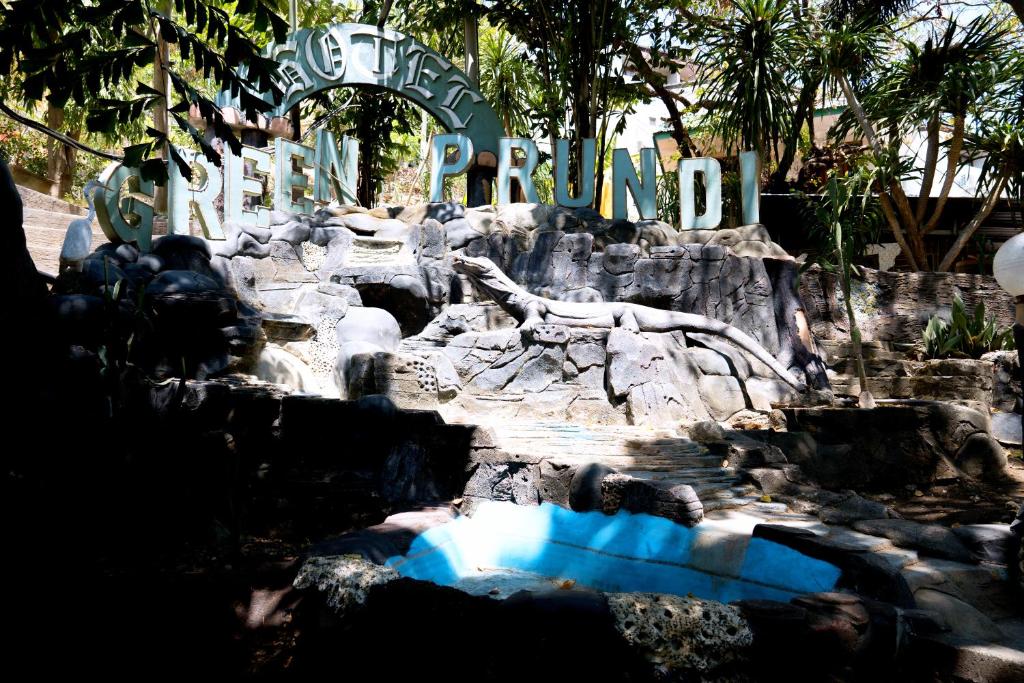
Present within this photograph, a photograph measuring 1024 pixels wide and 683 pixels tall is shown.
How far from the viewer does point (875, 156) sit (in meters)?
13.7

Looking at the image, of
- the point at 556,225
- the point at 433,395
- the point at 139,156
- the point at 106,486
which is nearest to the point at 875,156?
the point at 556,225

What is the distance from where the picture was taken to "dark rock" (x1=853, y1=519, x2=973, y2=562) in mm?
4461

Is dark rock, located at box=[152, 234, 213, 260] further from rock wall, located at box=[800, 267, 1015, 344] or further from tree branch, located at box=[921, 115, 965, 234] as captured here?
tree branch, located at box=[921, 115, 965, 234]

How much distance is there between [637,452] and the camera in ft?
23.7

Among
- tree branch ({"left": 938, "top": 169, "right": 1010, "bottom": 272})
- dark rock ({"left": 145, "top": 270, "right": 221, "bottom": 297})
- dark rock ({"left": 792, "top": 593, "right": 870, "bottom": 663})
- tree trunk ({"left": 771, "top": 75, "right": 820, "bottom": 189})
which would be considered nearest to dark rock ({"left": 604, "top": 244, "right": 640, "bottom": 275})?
tree trunk ({"left": 771, "top": 75, "right": 820, "bottom": 189})

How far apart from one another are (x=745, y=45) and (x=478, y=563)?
11.2 meters

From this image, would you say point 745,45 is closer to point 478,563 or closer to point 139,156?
point 478,563

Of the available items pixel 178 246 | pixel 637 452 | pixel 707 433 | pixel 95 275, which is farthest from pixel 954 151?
pixel 95 275

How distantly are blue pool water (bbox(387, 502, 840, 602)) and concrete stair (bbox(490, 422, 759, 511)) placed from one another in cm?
77

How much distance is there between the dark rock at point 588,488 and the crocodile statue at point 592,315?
3.39 meters

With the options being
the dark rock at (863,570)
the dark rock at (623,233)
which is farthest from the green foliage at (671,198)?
the dark rock at (863,570)

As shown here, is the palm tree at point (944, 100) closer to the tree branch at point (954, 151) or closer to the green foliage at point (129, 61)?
the tree branch at point (954, 151)

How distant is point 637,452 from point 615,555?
89.5 inches

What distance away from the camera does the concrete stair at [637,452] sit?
625 cm
